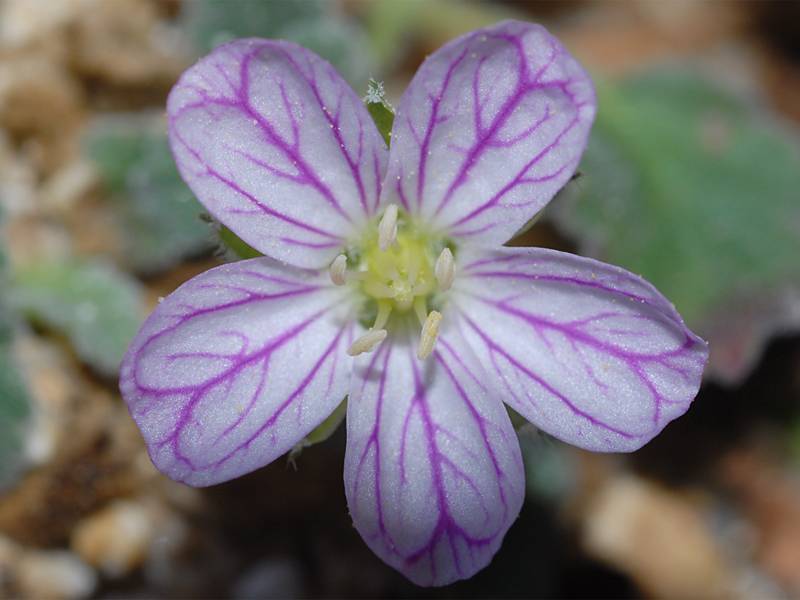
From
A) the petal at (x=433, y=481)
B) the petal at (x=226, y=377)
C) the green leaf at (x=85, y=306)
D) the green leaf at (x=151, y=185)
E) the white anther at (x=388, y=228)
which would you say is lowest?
the green leaf at (x=85, y=306)

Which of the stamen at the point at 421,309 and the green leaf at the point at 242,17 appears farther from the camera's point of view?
the green leaf at the point at 242,17

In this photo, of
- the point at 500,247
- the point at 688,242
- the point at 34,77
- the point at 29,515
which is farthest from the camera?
the point at 688,242

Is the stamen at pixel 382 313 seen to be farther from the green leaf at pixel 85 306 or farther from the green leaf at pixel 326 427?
the green leaf at pixel 85 306

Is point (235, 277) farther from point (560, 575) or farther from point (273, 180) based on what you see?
point (560, 575)

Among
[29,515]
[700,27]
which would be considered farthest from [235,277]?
Answer: [700,27]

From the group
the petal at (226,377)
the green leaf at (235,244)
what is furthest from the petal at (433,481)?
the green leaf at (235,244)

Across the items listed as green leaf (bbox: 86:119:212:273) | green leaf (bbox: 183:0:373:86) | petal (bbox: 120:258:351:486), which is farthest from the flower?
green leaf (bbox: 183:0:373:86)

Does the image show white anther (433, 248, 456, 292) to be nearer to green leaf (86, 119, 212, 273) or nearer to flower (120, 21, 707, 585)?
flower (120, 21, 707, 585)
